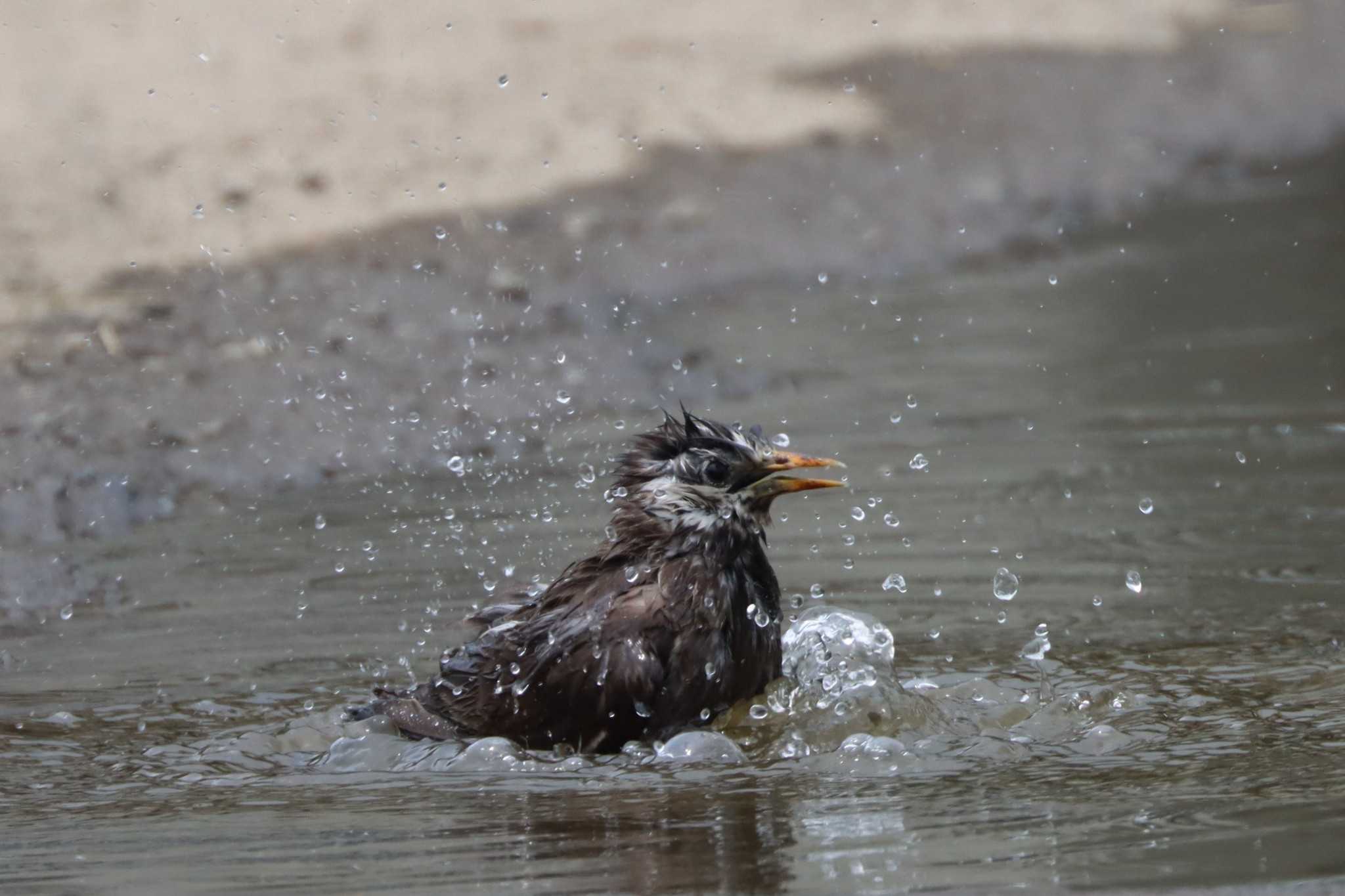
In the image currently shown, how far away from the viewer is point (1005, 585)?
7.84 meters

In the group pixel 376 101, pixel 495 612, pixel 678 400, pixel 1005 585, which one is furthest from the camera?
pixel 376 101

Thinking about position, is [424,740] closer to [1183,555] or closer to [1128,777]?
[1128,777]

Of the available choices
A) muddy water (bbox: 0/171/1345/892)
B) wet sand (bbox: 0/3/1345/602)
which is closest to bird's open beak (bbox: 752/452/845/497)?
muddy water (bbox: 0/171/1345/892)

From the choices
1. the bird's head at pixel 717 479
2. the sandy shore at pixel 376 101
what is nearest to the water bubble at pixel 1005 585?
the bird's head at pixel 717 479

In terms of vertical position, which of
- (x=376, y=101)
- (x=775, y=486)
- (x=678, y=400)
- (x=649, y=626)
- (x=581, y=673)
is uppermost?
(x=376, y=101)

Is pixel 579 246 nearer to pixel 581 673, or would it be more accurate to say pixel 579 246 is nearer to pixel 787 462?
pixel 787 462

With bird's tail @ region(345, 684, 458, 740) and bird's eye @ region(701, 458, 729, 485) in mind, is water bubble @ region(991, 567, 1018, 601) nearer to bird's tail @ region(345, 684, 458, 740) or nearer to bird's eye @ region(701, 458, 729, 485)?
bird's eye @ region(701, 458, 729, 485)

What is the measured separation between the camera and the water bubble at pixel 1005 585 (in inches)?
305

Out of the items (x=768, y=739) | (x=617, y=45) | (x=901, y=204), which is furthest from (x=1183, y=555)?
(x=617, y=45)

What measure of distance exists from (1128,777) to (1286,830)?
701mm

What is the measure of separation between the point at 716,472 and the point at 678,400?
3.74 metres

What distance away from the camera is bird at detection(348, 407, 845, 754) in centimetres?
617

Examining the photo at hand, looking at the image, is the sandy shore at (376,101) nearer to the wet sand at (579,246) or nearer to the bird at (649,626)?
the wet sand at (579,246)

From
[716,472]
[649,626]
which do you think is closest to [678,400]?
[716,472]
